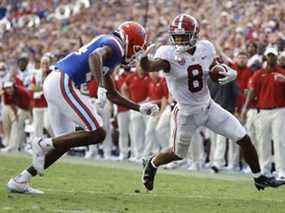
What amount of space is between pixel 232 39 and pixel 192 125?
7708 millimetres

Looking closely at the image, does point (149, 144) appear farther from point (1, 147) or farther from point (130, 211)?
point (130, 211)

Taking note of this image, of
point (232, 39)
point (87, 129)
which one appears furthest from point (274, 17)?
point (87, 129)

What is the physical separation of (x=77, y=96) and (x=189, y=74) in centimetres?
125

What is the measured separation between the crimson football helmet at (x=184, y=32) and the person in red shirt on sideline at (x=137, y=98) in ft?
21.6

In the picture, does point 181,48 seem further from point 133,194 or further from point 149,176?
point 133,194

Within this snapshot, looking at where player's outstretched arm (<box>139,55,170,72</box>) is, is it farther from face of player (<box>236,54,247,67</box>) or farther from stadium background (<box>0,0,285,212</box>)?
face of player (<box>236,54,247,67</box>)

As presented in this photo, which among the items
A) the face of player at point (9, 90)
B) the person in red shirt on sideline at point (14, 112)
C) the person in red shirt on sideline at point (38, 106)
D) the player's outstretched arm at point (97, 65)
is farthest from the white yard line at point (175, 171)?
the player's outstretched arm at point (97, 65)

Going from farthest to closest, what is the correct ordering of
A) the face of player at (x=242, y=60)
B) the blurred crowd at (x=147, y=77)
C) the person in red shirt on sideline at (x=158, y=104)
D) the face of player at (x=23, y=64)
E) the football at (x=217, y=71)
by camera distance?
the face of player at (x=23, y=64) → the person in red shirt on sideline at (x=158, y=104) → the blurred crowd at (x=147, y=77) → the face of player at (x=242, y=60) → the football at (x=217, y=71)

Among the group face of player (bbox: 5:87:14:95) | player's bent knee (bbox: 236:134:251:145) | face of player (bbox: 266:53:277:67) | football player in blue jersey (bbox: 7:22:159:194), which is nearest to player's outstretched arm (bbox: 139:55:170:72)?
football player in blue jersey (bbox: 7:22:159:194)

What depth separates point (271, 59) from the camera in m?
12.5

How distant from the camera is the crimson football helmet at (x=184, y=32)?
30.5 feet

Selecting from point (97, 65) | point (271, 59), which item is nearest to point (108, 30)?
point (271, 59)

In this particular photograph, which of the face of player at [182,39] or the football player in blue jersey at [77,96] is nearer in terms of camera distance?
the football player in blue jersey at [77,96]

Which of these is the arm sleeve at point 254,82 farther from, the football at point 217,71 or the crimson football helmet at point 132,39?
the crimson football helmet at point 132,39
